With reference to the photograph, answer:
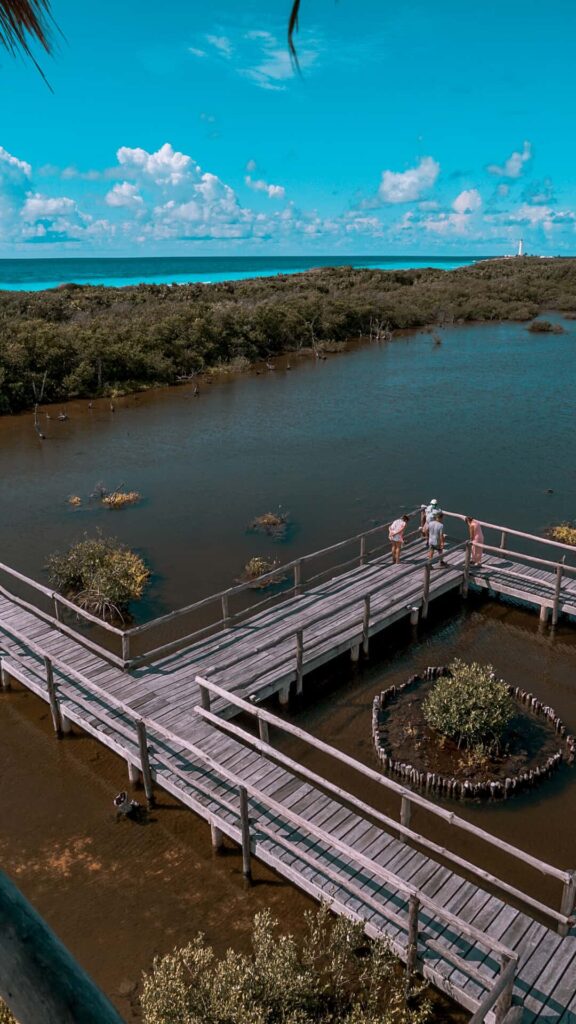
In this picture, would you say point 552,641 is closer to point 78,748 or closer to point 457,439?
point 78,748

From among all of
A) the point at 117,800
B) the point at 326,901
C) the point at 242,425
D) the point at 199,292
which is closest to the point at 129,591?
the point at 117,800

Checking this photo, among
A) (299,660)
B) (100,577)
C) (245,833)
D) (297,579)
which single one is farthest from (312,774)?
(100,577)

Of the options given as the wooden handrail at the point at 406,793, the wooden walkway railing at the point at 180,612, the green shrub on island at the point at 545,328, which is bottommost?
the wooden walkway railing at the point at 180,612

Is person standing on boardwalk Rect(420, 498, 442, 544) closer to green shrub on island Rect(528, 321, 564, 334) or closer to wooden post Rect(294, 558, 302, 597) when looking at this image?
wooden post Rect(294, 558, 302, 597)

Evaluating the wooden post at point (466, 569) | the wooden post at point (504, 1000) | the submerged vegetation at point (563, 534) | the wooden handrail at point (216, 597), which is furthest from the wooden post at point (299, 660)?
the submerged vegetation at point (563, 534)

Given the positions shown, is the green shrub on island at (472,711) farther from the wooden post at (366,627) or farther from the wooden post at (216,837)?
the wooden post at (216,837)

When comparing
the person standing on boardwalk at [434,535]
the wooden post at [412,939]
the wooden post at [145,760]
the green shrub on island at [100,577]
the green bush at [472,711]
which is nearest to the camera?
the wooden post at [412,939]

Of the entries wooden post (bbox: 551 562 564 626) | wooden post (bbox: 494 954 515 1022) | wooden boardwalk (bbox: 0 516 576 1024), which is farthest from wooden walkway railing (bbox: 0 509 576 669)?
wooden post (bbox: 494 954 515 1022)
